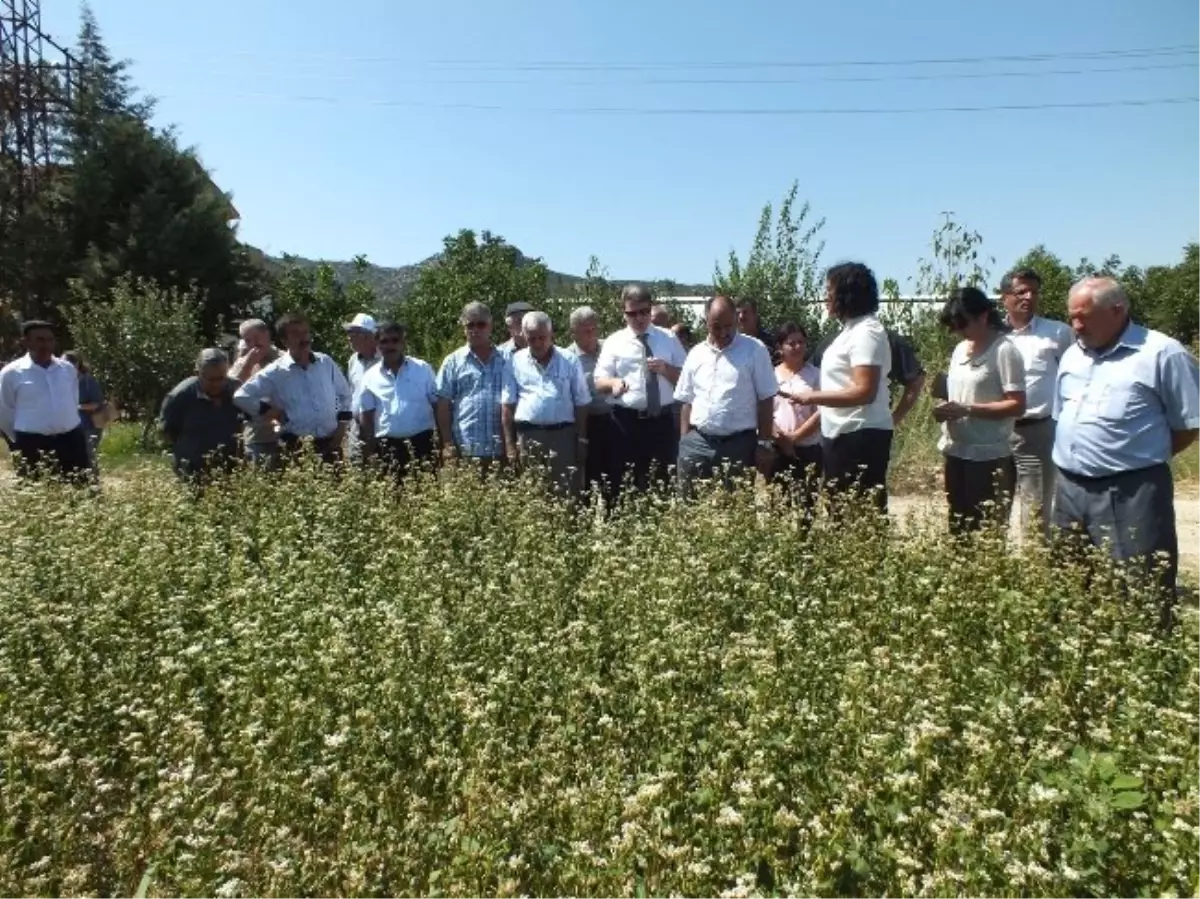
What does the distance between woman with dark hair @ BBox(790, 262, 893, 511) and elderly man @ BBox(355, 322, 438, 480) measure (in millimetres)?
2871

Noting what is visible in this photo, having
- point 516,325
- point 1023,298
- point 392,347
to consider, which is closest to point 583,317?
point 516,325

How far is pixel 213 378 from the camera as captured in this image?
6855 millimetres

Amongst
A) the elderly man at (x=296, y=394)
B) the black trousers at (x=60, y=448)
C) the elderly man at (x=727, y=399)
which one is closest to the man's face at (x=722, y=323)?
the elderly man at (x=727, y=399)

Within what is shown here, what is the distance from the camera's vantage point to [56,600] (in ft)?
13.4

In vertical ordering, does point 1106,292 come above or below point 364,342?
above

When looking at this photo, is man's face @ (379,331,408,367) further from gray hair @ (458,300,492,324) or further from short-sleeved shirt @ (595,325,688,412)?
short-sleeved shirt @ (595,325,688,412)

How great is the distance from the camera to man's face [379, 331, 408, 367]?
284 inches

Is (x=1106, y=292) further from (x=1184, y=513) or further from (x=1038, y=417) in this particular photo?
(x=1184, y=513)

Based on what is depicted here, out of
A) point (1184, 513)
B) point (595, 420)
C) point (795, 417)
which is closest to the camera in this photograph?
point (795, 417)

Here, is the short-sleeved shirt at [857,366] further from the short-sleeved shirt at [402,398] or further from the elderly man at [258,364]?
the elderly man at [258,364]

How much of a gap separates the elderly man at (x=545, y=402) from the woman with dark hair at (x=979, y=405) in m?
2.30

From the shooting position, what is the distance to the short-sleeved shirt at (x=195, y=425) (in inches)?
273

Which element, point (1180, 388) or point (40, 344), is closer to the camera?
point (1180, 388)

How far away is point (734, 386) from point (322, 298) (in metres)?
18.6
